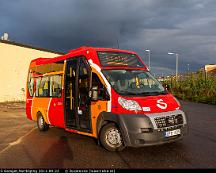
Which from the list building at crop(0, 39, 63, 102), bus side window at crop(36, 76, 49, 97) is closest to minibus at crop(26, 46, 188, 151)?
bus side window at crop(36, 76, 49, 97)

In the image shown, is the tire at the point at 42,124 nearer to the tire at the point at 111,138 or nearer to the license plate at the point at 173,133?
the tire at the point at 111,138

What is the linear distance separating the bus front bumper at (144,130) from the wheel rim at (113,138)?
0.30 m

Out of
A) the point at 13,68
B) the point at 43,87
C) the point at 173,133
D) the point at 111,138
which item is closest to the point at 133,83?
the point at 111,138

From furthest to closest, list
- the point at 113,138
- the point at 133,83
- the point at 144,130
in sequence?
the point at 133,83 < the point at 113,138 < the point at 144,130

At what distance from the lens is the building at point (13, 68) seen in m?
24.6

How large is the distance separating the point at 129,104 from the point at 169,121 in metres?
1.00

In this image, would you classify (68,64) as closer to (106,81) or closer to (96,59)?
(96,59)

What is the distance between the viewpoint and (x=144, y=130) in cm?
662

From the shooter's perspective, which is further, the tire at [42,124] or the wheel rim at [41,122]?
the wheel rim at [41,122]

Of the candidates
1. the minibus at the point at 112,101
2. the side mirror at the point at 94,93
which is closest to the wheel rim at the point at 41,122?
the minibus at the point at 112,101

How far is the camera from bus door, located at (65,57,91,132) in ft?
26.9

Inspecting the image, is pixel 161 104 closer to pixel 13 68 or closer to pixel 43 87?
pixel 43 87

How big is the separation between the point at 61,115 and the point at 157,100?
3568 mm

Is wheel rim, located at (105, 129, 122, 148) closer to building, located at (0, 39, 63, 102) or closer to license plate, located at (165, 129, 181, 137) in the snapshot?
license plate, located at (165, 129, 181, 137)
